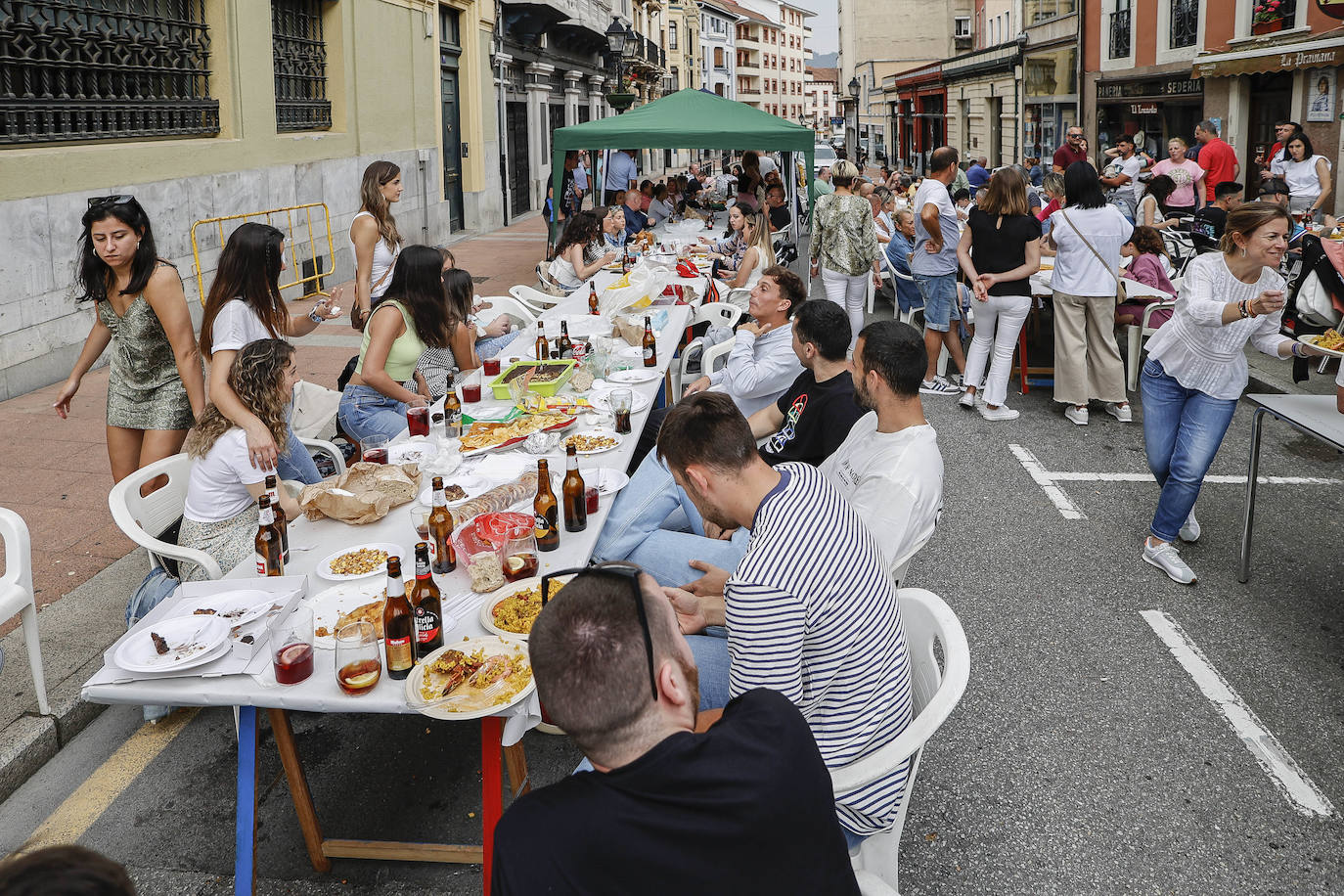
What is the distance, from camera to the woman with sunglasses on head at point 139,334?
4.46m

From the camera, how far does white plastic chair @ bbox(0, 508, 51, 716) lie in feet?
12.2

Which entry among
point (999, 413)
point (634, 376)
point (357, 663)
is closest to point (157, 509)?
point (357, 663)

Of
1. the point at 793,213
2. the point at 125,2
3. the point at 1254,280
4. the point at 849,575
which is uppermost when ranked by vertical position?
the point at 125,2

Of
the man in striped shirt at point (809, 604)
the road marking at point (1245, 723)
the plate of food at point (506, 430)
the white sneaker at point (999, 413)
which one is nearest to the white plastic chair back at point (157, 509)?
the plate of food at point (506, 430)

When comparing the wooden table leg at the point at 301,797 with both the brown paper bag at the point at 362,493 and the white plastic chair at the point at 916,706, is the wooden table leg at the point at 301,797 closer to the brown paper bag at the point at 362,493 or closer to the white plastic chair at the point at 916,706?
the brown paper bag at the point at 362,493

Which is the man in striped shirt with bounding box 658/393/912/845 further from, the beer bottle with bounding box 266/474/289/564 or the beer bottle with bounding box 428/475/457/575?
the beer bottle with bounding box 266/474/289/564

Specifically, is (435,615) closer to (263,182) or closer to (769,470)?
(769,470)

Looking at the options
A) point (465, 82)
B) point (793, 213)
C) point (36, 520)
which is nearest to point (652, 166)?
point (465, 82)

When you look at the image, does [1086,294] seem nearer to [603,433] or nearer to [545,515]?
[603,433]

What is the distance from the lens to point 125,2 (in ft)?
31.7

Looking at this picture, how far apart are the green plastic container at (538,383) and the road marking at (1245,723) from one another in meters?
3.10

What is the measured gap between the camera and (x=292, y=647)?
8.89ft

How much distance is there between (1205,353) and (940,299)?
405 centimetres

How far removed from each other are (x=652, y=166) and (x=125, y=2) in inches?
1774
